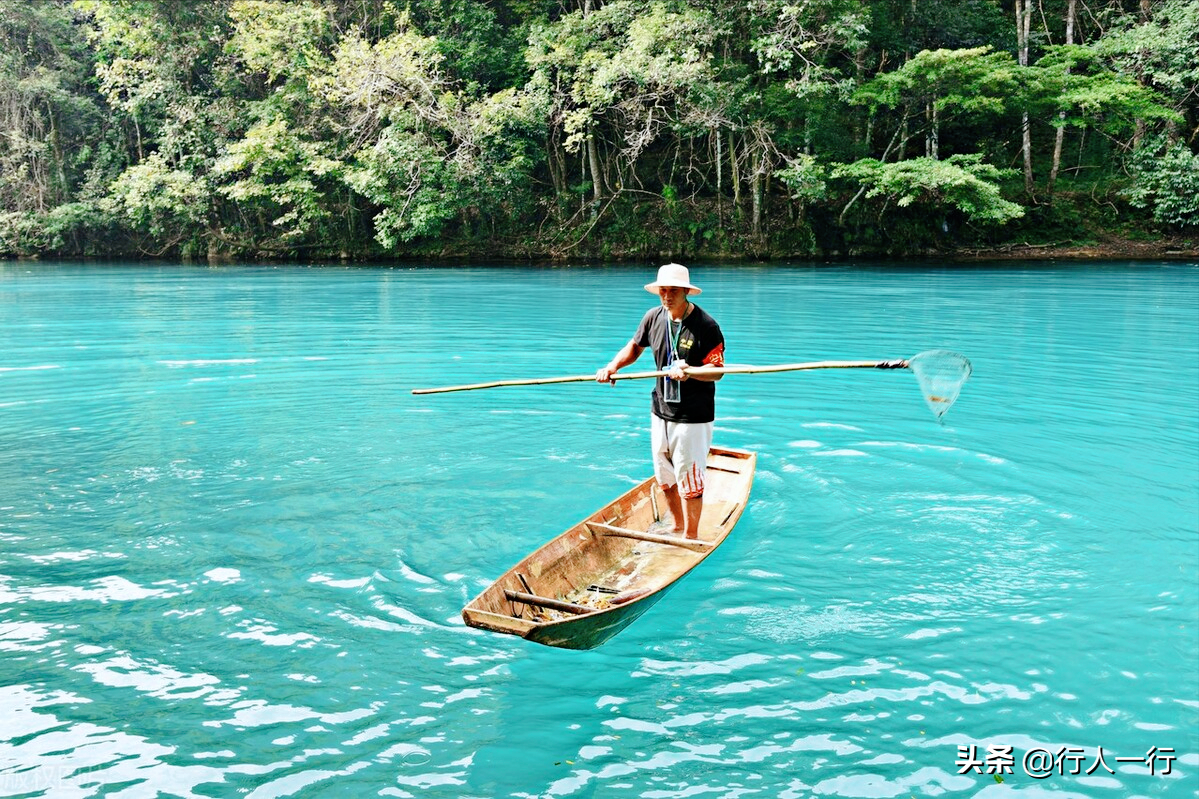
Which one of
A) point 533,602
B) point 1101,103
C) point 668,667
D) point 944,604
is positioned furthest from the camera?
point 1101,103

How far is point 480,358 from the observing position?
13.6m

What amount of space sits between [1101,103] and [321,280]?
72.9 feet

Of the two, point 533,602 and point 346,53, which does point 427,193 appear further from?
point 533,602

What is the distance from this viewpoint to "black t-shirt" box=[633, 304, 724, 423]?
19.0 ft

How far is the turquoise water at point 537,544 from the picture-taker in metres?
3.85

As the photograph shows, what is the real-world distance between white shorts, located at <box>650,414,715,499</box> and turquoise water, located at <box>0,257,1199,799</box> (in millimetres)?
561

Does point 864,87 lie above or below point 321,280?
above

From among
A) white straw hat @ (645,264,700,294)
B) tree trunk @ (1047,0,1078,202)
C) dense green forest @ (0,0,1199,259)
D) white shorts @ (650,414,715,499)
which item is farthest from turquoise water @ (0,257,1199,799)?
tree trunk @ (1047,0,1078,202)

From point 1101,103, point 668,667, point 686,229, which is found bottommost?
point 668,667

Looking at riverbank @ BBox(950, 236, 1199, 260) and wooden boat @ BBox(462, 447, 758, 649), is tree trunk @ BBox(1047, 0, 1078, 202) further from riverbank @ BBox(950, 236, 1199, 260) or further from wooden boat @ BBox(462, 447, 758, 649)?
wooden boat @ BBox(462, 447, 758, 649)

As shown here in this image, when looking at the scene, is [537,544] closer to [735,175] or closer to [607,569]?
[607,569]

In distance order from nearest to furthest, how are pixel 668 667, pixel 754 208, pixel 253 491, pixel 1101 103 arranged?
1. pixel 668 667
2. pixel 253 491
3. pixel 1101 103
4. pixel 754 208

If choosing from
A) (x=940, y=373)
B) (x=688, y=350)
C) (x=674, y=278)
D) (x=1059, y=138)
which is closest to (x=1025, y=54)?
(x=1059, y=138)

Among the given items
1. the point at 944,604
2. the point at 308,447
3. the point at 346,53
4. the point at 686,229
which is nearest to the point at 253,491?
the point at 308,447
